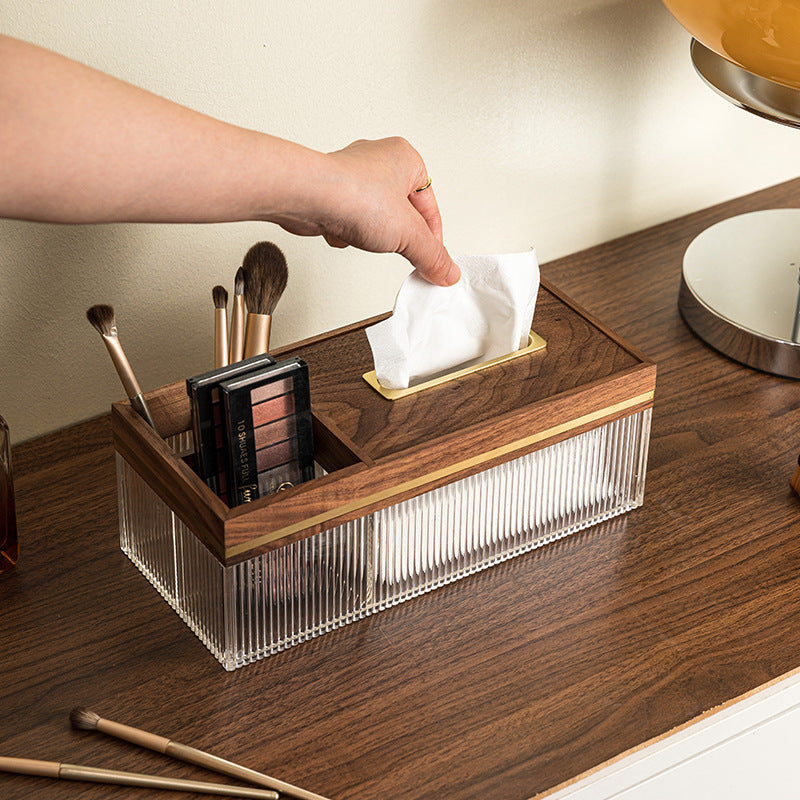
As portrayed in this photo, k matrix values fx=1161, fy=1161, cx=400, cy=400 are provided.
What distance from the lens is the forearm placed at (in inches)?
19.8

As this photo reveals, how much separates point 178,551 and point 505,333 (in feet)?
0.82

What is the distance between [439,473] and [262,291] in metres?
0.18

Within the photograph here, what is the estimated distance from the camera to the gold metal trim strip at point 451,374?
29.1 inches

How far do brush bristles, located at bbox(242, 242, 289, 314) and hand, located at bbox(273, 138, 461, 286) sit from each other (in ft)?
0.25

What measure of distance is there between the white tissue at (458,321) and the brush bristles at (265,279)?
0.29 ft

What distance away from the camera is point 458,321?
2.47 feet

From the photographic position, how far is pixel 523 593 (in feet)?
2.47

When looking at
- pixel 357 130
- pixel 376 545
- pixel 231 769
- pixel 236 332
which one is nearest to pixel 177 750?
pixel 231 769

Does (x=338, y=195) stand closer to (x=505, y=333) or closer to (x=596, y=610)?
(x=505, y=333)

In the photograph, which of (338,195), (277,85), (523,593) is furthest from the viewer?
(277,85)

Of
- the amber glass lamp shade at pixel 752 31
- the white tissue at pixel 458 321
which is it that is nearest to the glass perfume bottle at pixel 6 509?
the white tissue at pixel 458 321

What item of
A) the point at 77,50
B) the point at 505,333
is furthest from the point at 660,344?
the point at 77,50

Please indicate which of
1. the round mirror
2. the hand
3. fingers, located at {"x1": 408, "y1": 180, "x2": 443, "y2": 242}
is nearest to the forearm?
the hand

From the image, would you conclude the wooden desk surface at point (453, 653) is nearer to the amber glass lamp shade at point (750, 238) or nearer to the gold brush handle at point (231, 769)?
the gold brush handle at point (231, 769)
